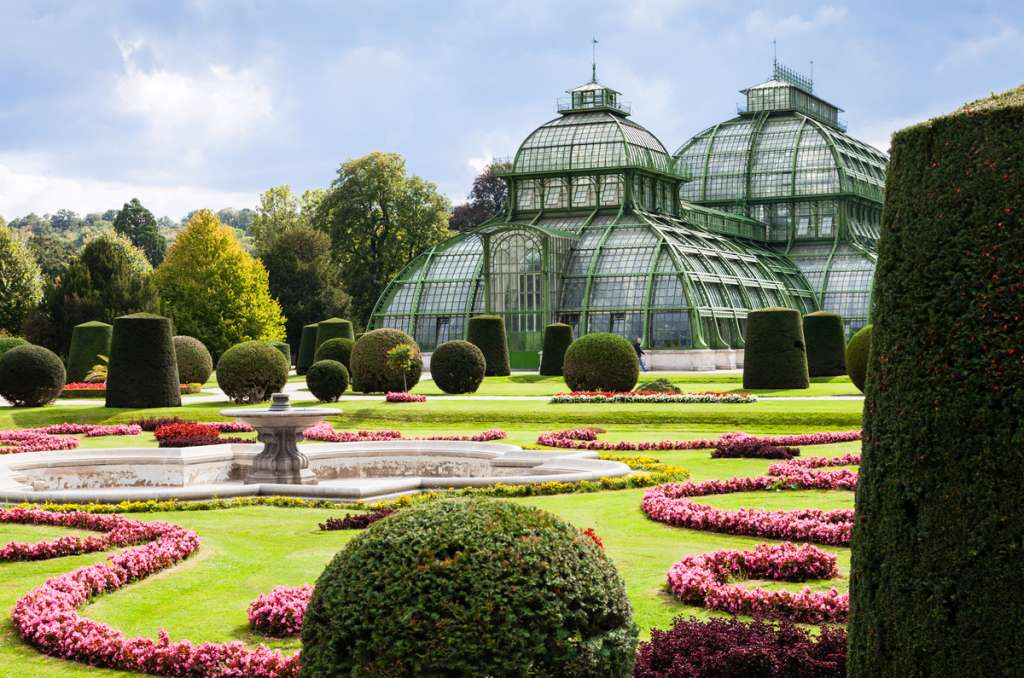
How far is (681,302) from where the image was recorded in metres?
55.5

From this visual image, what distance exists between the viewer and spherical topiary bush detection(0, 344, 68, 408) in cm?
3434

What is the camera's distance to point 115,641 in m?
8.00

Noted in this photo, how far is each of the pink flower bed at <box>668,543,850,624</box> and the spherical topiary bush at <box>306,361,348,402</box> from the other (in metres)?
25.6

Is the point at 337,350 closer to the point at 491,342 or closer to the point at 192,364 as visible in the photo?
the point at 192,364

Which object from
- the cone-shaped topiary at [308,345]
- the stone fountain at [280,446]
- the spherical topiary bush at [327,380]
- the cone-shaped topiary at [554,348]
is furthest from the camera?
the cone-shaped topiary at [308,345]

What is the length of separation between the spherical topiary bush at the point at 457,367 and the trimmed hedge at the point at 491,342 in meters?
9.38

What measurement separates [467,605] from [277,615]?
146 inches

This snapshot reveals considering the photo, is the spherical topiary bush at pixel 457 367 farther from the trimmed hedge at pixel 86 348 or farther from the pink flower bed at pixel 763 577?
the pink flower bed at pixel 763 577

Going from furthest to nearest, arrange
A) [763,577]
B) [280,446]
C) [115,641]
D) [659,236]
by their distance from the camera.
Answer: [659,236]
[280,446]
[763,577]
[115,641]

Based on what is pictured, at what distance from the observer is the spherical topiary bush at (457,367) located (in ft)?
123

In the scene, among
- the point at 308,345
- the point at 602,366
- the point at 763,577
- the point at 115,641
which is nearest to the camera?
the point at 115,641

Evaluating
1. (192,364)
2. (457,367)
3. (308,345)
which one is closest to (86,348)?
(192,364)

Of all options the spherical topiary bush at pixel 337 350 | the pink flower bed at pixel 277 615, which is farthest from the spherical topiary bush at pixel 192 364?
the pink flower bed at pixel 277 615

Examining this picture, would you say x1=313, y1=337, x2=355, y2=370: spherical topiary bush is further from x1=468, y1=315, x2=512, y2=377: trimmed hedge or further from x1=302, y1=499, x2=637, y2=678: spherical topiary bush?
x1=302, y1=499, x2=637, y2=678: spherical topiary bush
